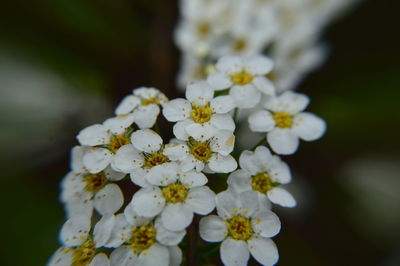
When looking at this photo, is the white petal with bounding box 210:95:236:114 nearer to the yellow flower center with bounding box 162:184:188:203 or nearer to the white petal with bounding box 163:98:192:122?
the white petal with bounding box 163:98:192:122

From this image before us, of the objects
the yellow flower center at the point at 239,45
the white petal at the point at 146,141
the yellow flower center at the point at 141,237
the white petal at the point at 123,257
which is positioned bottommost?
the white petal at the point at 123,257

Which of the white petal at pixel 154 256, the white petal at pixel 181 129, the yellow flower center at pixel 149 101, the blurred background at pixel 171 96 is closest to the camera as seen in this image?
the white petal at pixel 154 256

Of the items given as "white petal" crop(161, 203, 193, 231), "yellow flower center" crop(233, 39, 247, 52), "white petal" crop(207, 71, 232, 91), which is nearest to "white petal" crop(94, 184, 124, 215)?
"white petal" crop(161, 203, 193, 231)

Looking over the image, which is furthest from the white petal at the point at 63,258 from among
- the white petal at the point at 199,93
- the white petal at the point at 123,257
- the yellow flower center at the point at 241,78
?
the yellow flower center at the point at 241,78

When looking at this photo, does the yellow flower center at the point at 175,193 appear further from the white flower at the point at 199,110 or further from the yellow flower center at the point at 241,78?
the yellow flower center at the point at 241,78

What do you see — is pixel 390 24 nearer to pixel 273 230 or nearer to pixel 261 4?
pixel 261 4

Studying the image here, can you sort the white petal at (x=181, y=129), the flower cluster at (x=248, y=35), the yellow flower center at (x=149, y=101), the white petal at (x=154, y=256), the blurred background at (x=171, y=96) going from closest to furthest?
1. the white petal at (x=154, y=256)
2. the white petal at (x=181, y=129)
3. the yellow flower center at (x=149, y=101)
4. the flower cluster at (x=248, y=35)
5. the blurred background at (x=171, y=96)
